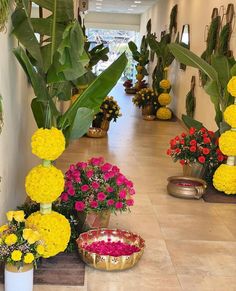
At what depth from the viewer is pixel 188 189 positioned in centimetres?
455

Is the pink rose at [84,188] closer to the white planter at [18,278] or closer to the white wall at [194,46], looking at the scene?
the white planter at [18,278]

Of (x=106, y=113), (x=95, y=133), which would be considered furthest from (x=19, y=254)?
(x=106, y=113)

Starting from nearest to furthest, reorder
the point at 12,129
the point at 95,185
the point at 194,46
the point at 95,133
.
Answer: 1. the point at 12,129
2. the point at 95,185
3. the point at 95,133
4. the point at 194,46

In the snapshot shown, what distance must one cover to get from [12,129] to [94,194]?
2.37ft

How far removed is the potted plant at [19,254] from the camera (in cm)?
248

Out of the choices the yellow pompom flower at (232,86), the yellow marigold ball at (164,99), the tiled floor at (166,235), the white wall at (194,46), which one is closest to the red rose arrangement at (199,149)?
the tiled floor at (166,235)

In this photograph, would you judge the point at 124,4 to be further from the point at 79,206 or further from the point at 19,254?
the point at 19,254

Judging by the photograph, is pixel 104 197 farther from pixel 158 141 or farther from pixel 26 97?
pixel 158 141

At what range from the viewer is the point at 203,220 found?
13.3 feet

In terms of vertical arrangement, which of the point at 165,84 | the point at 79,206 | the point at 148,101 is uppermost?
the point at 79,206

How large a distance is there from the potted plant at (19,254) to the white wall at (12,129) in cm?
43

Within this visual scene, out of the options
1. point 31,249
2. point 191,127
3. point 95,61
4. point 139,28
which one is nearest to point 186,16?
point 95,61

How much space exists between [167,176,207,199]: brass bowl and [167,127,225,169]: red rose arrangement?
0.90ft

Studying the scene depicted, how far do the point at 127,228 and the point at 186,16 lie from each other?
647cm
